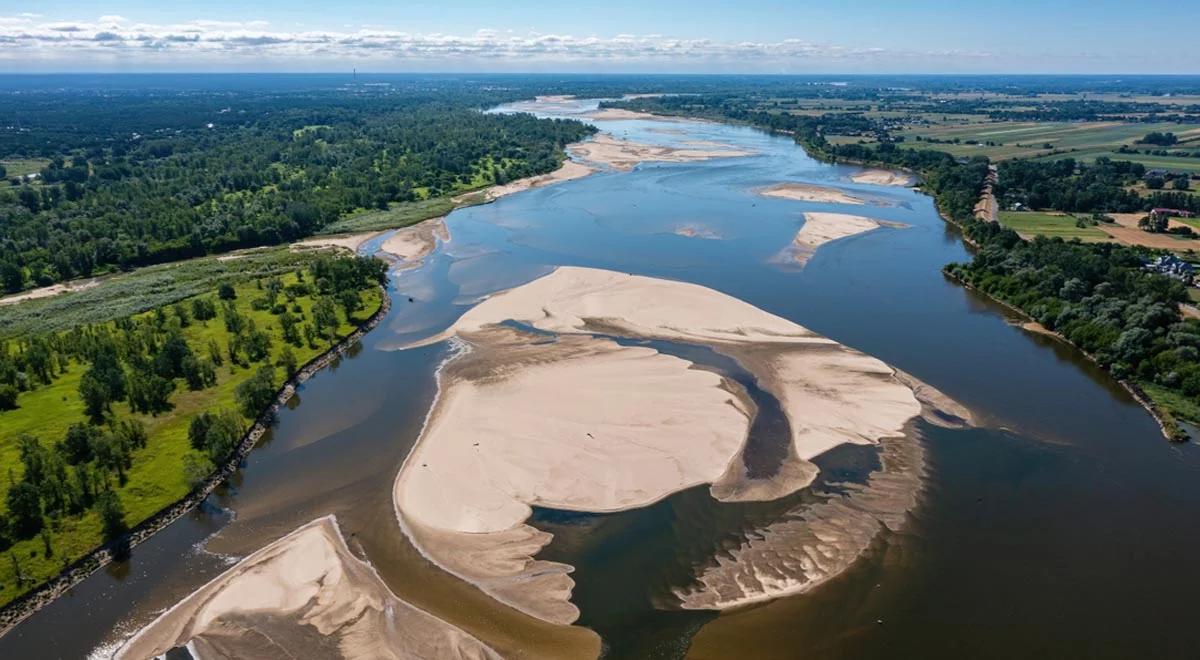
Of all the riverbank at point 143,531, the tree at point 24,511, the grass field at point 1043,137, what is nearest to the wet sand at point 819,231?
the riverbank at point 143,531

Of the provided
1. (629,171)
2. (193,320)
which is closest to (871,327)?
(193,320)

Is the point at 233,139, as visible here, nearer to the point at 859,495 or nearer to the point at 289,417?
the point at 289,417

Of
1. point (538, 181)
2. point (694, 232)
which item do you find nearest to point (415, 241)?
point (694, 232)

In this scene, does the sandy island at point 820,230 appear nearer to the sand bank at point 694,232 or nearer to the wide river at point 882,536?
the sand bank at point 694,232

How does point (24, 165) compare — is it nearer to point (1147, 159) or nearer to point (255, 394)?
point (255, 394)

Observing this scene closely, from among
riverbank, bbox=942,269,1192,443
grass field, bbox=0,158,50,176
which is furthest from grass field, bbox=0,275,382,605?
grass field, bbox=0,158,50,176

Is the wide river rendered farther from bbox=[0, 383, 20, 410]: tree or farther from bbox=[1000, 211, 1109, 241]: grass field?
bbox=[1000, 211, 1109, 241]: grass field
